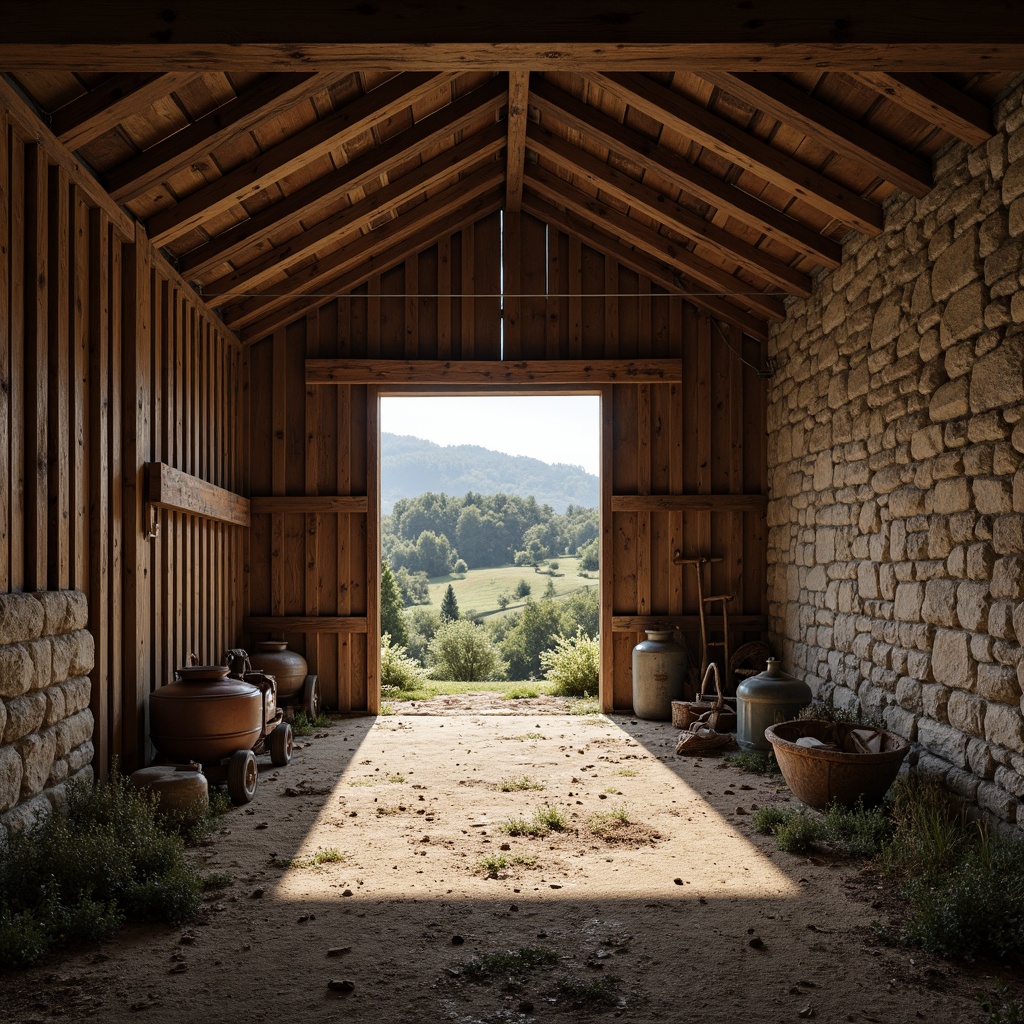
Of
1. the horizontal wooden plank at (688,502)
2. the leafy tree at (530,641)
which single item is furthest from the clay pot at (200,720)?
the leafy tree at (530,641)

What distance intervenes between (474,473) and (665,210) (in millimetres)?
55215

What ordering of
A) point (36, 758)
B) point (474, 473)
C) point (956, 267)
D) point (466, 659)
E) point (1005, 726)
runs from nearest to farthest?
point (36, 758), point (1005, 726), point (956, 267), point (466, 659), point (474, 473)

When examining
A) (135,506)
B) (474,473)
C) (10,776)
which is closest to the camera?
(10,776)

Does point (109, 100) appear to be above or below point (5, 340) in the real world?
above

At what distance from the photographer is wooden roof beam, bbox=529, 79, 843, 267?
6859 millimetres

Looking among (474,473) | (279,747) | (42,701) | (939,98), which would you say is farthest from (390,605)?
(474,473)

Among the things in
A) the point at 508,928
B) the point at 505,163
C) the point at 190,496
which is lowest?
the point at 508,928

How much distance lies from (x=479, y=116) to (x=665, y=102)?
5.86 ft

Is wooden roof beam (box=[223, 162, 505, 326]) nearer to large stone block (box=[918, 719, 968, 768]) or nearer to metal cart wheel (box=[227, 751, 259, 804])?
metal cart wheel (box=[227, 751, 259, 804])

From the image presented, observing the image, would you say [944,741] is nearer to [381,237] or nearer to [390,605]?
[381,237]

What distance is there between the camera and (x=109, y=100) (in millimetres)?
4637

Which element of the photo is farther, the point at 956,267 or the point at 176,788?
the point at 956,267

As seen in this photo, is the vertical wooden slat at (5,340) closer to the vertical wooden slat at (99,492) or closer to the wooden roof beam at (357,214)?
the vertical wooden slat at (99,492)

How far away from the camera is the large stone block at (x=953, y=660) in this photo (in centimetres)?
491
